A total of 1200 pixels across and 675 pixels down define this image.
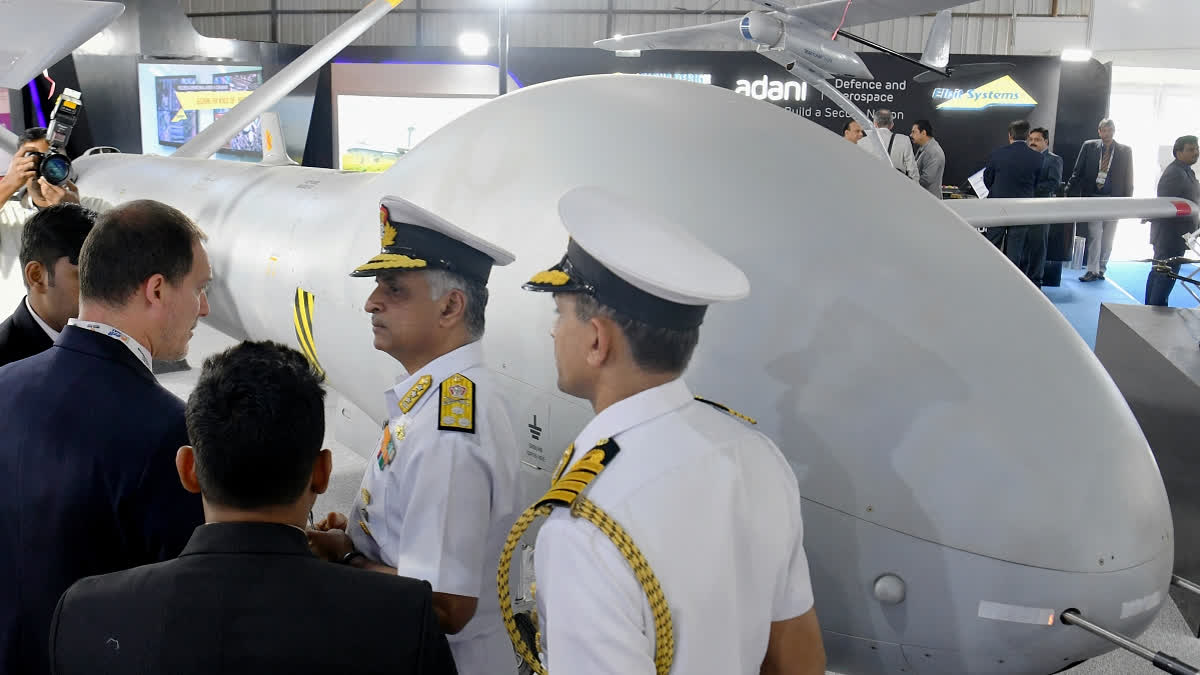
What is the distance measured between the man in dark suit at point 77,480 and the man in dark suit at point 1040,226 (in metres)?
11.8

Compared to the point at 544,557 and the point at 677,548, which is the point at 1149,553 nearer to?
the point at 677,548

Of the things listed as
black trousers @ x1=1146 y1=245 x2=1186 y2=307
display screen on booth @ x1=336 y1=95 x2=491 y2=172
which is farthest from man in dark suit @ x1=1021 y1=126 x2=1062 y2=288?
display screen on booth @ x1=336 y1=95 x2=491 y2=172

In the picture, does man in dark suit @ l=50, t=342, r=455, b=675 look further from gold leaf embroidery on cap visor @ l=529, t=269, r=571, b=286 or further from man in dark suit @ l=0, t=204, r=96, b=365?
man in dark suit @ l=0, t=204, r=96, b=365

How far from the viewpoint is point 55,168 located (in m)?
5.80

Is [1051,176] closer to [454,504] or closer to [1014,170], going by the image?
[1014,170]

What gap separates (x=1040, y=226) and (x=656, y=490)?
467 inches

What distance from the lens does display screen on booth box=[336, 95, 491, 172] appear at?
16.3m

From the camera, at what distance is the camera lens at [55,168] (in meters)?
5.77

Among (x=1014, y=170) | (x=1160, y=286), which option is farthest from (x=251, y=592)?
(x=1014, y=170)

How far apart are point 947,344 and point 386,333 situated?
1.29 m

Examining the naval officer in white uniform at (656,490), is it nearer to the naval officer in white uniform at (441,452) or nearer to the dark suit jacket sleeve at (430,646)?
the dark suit jacket sleeve at (430,646)

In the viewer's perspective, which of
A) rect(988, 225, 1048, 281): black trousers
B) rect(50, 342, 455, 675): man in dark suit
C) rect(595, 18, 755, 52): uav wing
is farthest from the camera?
rect(595, 18, 755, 52): uav wing

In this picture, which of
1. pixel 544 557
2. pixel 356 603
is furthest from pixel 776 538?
pixel 356 603

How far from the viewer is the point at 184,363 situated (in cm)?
808
